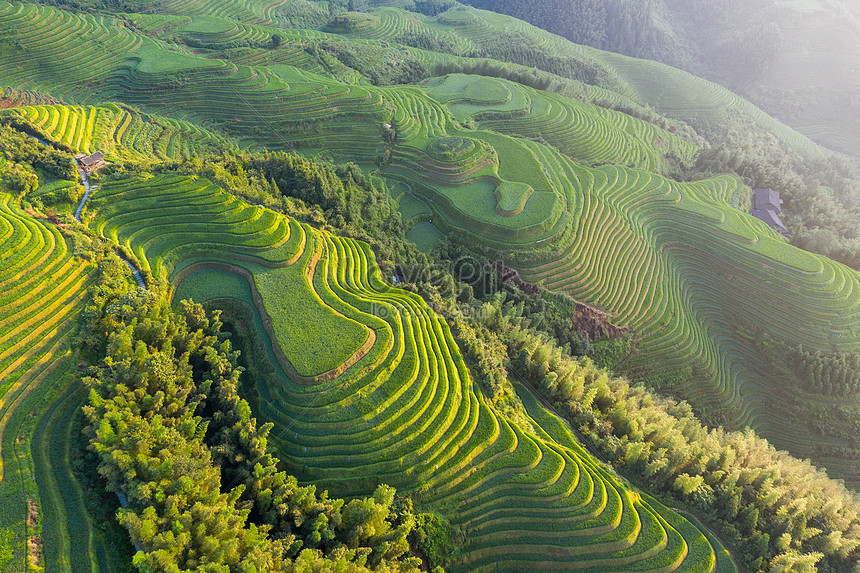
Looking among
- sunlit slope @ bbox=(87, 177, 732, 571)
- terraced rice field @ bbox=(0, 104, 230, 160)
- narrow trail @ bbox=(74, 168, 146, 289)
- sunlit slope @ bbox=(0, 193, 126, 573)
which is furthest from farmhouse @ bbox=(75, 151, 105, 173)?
sunlit slope @ bbox=(0, 193, 126, 573)

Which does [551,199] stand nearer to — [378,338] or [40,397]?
[378,338]

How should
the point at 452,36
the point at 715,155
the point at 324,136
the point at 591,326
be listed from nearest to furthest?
the point at 591,326 → the point at 324,136 → the point at 715,155 → the point at 452,36

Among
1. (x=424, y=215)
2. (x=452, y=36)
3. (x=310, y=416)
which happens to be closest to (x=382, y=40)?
(x=452, y=36)

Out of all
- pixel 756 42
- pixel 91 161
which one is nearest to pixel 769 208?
pixel 91 161

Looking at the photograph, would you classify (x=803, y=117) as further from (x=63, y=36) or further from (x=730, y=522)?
(x=63, y=36)

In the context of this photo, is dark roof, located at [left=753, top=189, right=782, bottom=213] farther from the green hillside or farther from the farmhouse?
the farmhouse

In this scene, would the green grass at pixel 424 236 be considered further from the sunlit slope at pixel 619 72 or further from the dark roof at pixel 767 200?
the sunlit slope at pixel 619 72

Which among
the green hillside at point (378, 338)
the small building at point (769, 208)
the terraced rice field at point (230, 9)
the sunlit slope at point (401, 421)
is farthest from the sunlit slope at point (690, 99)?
the sunlit slope at point (401, 421)
